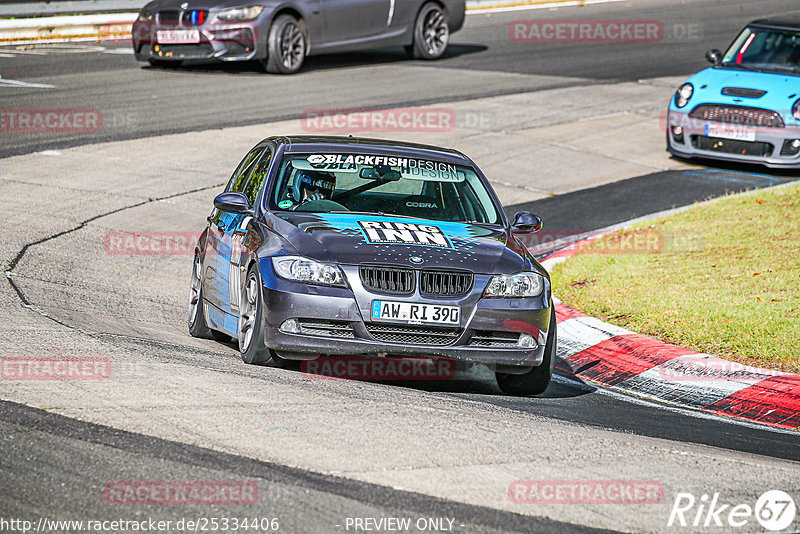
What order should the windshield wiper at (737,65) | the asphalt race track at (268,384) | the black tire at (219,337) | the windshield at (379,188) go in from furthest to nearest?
the windshield wiper at (737,65) → the black tire at (219,337) → the windshield at (379,188) → the asphalt race track at (268,384)

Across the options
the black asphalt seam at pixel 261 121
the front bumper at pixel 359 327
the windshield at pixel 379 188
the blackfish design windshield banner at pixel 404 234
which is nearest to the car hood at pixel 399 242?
the blackfish design windshield banner at pixel 404 234

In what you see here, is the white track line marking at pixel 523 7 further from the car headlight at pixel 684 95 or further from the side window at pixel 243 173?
the side window at pixel 243 173

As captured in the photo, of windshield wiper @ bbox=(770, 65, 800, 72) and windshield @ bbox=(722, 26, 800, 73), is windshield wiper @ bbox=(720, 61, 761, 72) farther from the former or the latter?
windshield wiper @ bbox=(770, 65, 800, 72)

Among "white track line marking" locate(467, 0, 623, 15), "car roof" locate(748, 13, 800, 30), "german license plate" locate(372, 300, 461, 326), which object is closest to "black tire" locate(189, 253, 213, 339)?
"german license plate" locate(372, 300, 461, 326)

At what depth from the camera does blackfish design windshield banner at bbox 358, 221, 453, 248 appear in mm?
7582

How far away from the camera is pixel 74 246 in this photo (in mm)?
11289

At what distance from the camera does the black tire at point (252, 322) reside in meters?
7.43

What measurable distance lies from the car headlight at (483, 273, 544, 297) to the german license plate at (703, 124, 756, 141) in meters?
9.25

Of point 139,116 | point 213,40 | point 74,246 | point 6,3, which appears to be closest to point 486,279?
point 74,246

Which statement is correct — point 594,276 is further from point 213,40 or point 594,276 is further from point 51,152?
point 213,40

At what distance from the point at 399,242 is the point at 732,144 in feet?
32.4

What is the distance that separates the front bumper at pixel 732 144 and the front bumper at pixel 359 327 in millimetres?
9648

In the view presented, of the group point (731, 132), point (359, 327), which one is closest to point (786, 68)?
point (731, 132)

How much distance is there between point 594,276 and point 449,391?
3966 mm
